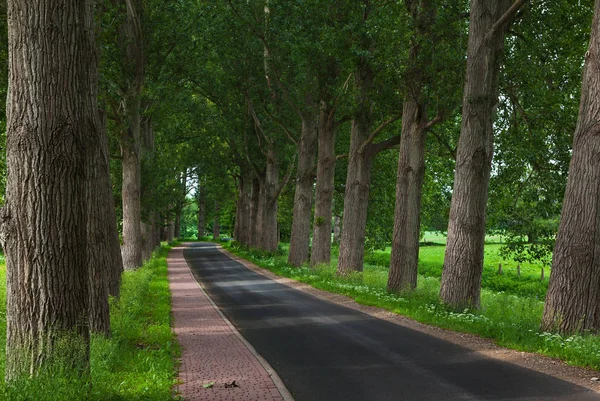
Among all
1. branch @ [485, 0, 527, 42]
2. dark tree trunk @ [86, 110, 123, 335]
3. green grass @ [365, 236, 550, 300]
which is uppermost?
branch @ [485, 0, 527, 42]

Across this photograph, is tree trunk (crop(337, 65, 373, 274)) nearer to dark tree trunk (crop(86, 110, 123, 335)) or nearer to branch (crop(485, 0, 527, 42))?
branch (crop(485, 0, 527, 42))

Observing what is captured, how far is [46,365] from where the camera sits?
684cm

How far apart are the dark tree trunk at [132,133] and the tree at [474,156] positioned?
12653 millimetres

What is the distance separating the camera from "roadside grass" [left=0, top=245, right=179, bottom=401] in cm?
638

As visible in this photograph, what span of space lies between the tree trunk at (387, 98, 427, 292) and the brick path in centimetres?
586

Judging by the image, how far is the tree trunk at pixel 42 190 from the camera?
→ 6801 mm

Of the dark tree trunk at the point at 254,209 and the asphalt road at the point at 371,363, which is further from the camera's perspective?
the dark tree trunk at the point at 254,209

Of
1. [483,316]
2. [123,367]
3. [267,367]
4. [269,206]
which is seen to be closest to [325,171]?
[269,206]

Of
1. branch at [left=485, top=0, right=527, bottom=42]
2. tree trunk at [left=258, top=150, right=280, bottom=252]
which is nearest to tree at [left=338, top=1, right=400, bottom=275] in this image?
branch at [left=485, top=0, right=527, bottom=42]

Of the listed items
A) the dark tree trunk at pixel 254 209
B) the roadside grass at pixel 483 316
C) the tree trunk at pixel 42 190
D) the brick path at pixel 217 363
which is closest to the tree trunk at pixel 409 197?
the roadside grass at pixel 483 316

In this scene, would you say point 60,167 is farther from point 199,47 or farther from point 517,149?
point 199,47

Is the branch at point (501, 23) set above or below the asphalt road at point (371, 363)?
above

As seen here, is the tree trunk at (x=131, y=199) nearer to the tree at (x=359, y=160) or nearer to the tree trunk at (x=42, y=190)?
the tree at (x=359, y=160)

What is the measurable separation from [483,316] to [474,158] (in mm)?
3626
